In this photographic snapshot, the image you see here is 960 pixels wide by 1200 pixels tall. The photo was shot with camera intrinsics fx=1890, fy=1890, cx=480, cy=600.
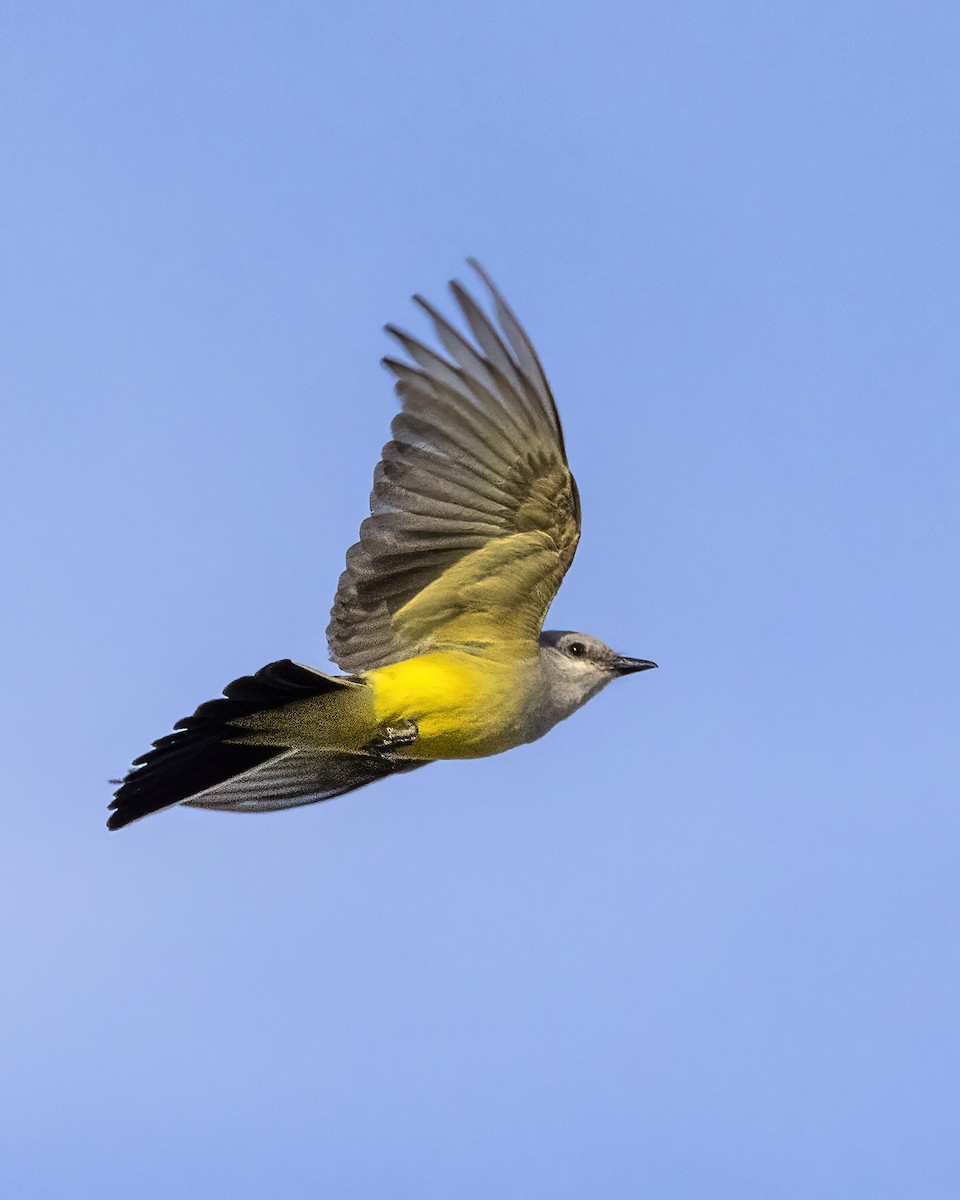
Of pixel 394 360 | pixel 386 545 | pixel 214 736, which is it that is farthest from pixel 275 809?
pixel 394 360

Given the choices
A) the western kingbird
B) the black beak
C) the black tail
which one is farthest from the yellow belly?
the black beak

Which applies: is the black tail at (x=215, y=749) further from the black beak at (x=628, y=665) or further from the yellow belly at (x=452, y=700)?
the black beak at (x=628, y=665)

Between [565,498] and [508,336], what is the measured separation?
975 mm

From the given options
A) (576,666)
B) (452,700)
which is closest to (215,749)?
(452,700)

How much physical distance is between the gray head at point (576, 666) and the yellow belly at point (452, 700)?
0.46 meters

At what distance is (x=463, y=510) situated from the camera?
1004 centimetres

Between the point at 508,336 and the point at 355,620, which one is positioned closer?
the point at 508,336

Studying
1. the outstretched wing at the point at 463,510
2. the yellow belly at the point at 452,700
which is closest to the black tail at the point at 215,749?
the yellow belly at the point at 452,700

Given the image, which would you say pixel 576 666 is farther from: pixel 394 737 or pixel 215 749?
pixel 215 749

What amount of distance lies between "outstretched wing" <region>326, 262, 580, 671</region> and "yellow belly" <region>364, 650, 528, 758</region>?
0.17 m

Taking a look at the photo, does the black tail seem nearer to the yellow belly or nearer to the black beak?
the yellow belly

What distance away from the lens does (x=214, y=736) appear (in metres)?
10.0

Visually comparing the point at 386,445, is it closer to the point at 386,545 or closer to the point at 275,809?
the point at 386,545

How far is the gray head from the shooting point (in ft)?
35.8
